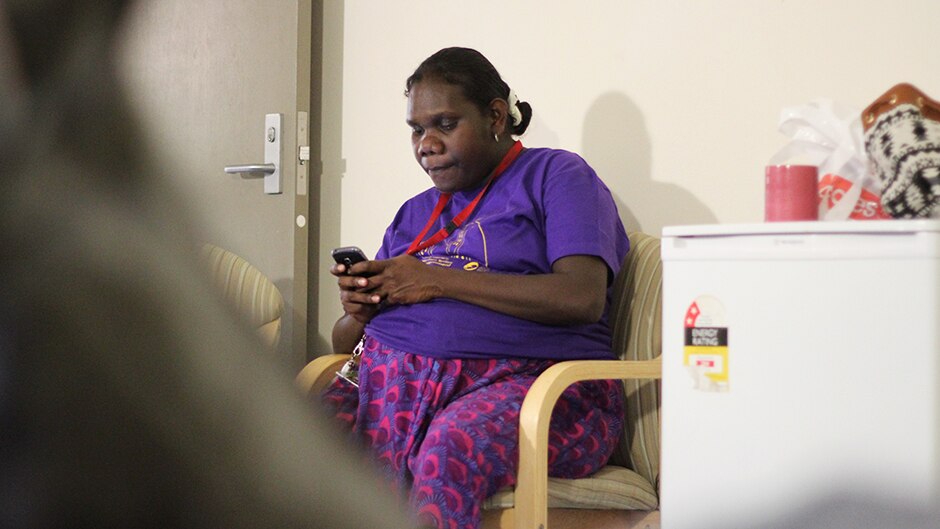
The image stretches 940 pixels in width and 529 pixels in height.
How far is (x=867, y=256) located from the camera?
115 centimetres

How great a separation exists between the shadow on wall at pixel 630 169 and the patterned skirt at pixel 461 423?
17.1 inches

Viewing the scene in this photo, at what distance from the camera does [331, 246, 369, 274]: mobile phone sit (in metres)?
1.69

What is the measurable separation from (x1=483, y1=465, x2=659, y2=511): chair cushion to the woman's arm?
259 millimetres

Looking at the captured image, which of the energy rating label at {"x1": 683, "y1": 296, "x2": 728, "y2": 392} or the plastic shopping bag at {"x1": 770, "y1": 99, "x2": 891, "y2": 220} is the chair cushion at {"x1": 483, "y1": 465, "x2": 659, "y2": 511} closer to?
the energy rating label at {"x1": 683, "y1": 296, "x2": 728, "y2": 392}

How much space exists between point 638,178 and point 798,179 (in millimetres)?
838

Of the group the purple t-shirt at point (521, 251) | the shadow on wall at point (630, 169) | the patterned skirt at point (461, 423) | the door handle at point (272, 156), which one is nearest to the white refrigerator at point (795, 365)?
the patterned skirt at point (461, 423)

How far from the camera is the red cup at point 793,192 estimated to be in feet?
4.04

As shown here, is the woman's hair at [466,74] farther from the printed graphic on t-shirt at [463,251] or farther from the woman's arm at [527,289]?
the woman's arm at [527,289]

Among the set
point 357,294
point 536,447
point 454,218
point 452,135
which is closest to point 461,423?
point 536,447

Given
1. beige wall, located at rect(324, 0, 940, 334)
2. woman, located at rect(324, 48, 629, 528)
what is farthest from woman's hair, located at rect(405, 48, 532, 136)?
beige wall, located at rect(324, 0, 940, 334)

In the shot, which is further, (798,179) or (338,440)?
(798,179)

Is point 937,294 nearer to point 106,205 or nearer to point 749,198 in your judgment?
point 749,198

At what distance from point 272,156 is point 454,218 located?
44.3 inches

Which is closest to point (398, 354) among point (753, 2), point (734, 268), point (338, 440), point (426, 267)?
point (426, 267)
